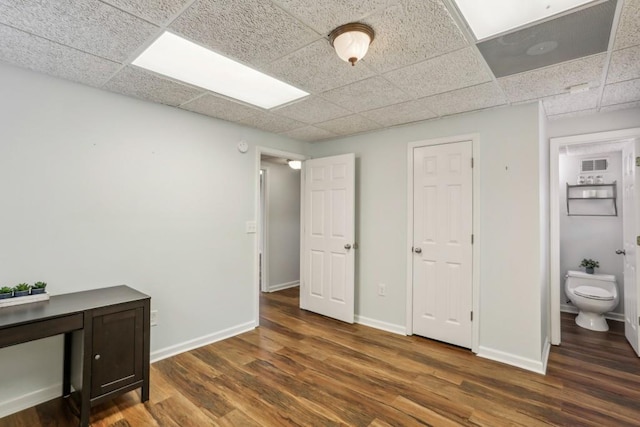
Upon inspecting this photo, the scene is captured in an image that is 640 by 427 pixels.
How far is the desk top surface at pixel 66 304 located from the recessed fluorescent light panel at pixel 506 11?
8.88ft

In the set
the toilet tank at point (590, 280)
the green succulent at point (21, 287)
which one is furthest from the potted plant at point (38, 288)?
the toilet tank at point (590, 280)

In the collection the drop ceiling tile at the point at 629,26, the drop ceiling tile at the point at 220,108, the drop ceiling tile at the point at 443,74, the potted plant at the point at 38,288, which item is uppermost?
the drop ceiling tile at the point at 443,74

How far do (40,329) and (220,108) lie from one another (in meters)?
2.14

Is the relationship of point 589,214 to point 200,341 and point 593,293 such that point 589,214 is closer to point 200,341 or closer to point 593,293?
point 593,293

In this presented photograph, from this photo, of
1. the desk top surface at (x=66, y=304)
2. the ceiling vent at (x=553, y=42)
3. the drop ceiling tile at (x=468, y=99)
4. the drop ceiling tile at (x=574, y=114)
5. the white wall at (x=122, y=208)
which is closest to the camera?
the ceiling vent at (x=553, y=42)

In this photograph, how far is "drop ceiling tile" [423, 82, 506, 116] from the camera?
2465 mm

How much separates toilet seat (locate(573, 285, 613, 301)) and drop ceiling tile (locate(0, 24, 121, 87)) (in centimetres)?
520

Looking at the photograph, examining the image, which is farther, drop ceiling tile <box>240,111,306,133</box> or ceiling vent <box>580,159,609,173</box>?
ceiling vent <box>580,159,609,173</box>

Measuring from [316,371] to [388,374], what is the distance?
61 cm

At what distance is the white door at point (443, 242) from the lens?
120 inches

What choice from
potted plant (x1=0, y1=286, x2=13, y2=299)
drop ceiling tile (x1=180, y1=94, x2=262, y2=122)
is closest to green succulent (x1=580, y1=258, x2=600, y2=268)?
drop ceiling tile (x1=180, y1=94, x2=262, y2=122)

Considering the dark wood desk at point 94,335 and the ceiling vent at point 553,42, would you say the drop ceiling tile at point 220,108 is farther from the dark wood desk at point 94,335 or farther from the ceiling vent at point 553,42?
the ceiling vent at point 553,42

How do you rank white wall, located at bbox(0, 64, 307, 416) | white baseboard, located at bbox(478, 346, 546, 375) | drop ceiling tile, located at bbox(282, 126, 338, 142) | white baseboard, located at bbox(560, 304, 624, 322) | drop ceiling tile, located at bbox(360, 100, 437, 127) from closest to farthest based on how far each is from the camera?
white wall, located at bbox(0, 64, 307, 416) < white baseboard, located at bbox(478, 346, 546, 375) < drop ceiling tile, located at bbox(360, 100, 437, 127) < drop ceiling tile, located at bbox(282, 126, 338, 142) < white baseboard, located at bbox(560, 304, 624, 322)

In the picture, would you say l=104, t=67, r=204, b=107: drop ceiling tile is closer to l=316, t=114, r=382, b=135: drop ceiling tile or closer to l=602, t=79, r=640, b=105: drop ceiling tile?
l=316, t=114, r=382, b=135: drop ceiling tile
